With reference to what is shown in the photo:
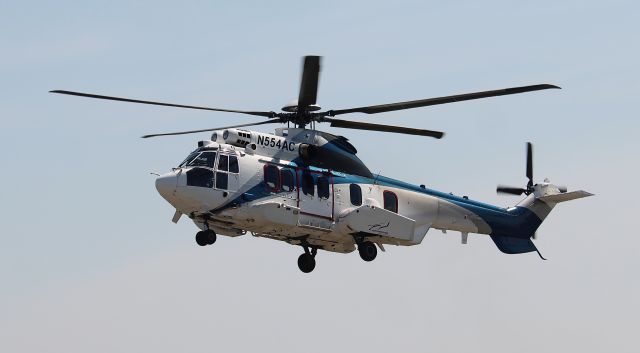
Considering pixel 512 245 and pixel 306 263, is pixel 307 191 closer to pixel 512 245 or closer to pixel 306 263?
pixel 306 263

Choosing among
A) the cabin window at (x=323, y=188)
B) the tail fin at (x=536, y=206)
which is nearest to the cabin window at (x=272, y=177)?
the cabin window at (x=323, y=188)

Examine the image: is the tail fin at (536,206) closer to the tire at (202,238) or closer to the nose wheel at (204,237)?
the nose wheel at (204,237)

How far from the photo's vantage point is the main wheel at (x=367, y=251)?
36.7 meters

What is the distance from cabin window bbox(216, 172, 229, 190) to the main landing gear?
4020 millimetres

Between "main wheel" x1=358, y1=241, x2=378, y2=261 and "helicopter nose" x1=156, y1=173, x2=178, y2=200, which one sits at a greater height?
"helicopter nose" x1=156, y1=173, x2=178, y2=200

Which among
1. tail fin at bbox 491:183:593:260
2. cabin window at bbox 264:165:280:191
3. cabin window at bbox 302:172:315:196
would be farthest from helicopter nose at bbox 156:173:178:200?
tail fin at bbox 491:183:593:260

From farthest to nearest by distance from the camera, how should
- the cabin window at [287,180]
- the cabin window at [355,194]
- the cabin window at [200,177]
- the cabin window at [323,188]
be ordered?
1. the cabin window at [355,194]
2. the cabin window at [323,188]
3. the cabin window at [287,180]
4. the cabin window at [200,177]

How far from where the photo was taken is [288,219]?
114ft

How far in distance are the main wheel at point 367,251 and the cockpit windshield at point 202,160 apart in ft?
17.7

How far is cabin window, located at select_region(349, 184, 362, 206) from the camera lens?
3666 cm

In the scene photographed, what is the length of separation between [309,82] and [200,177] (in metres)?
4.04

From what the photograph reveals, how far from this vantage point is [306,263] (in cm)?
3712

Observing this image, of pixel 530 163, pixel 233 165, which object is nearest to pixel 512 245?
pixel 530 163

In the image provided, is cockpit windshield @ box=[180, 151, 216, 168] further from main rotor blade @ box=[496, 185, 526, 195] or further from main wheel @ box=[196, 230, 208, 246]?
main rotor blade @ box=[496, 185, 526, 195]
